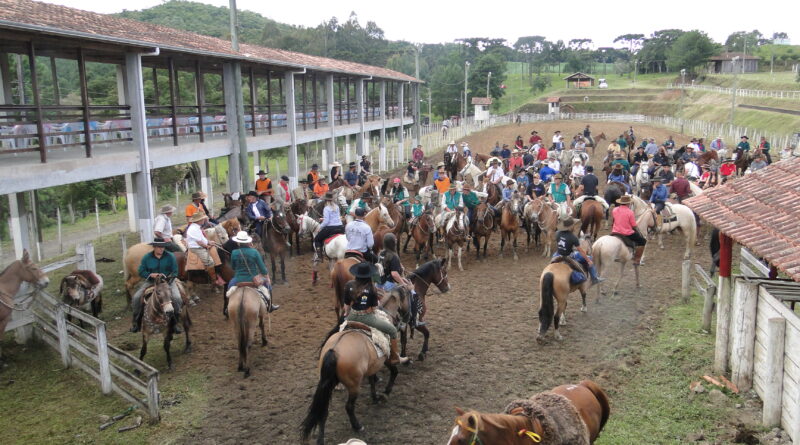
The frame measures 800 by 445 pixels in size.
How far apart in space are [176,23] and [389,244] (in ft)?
226

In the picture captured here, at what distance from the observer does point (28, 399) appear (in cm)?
855

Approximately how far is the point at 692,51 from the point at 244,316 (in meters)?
98.4

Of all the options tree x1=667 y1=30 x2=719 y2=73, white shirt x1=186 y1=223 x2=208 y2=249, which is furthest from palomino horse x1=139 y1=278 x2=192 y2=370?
tree x1=667 y1=30 x2=719 y2=73

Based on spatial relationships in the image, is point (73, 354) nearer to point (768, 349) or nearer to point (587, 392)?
point (587, 392)

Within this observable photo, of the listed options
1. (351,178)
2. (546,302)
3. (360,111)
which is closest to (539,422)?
(546,302)

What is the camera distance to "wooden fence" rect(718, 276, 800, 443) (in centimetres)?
694

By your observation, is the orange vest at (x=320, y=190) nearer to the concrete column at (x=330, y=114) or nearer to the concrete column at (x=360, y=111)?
the concrete column at (x=330, y=114)

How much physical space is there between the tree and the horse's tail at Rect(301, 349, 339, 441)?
98.5 m

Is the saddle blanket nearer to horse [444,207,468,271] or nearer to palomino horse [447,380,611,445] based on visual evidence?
palomino horse [447,380,611,445]

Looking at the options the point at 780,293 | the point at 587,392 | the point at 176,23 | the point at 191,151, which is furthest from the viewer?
the point at 176,23

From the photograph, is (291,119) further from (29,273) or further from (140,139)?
(29,273)

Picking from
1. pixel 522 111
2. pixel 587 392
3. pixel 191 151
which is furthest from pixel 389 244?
pixel 522 111

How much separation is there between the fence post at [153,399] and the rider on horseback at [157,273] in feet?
5.85

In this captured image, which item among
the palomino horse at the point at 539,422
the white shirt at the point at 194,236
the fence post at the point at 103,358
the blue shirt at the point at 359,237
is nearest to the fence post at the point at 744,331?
the palomino horse at the point at 539,422
